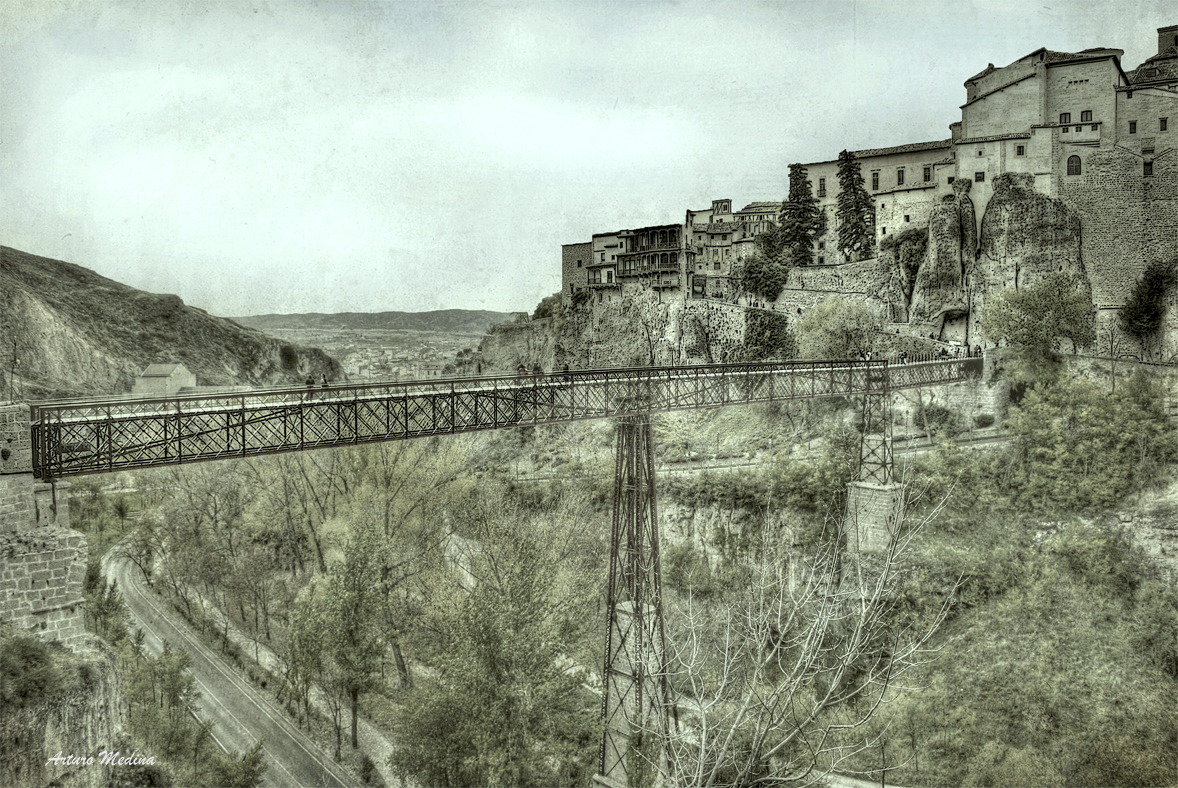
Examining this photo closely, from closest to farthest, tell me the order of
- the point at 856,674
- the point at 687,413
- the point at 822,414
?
the point at 856,674 < the point at 822,414 < the point at 687,413

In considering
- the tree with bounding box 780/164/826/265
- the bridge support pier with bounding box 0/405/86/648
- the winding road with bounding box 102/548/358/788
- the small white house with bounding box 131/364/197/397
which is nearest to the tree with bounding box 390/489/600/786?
the winding road with bounding box 102/548/358/788

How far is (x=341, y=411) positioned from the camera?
51.7ft

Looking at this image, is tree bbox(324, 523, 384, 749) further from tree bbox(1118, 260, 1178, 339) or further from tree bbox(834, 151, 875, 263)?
tree bbox(834, 151, 875, 263)

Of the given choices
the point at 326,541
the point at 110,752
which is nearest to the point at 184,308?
the point at 326,541

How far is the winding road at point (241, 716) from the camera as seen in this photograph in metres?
20.9

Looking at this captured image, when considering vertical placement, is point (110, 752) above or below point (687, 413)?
below

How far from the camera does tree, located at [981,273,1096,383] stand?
31.5 m

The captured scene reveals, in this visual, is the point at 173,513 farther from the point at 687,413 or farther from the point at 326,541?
the point at 687,413

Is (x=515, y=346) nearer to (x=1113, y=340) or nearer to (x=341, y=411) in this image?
(x=1113, y=340)

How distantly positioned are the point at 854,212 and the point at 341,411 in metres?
42.3

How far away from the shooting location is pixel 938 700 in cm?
2075

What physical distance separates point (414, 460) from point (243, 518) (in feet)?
26.0

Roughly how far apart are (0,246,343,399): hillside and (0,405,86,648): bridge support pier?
25.7 meters

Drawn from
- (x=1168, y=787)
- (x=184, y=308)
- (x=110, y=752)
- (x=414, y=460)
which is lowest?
(x=1168, y=787)
